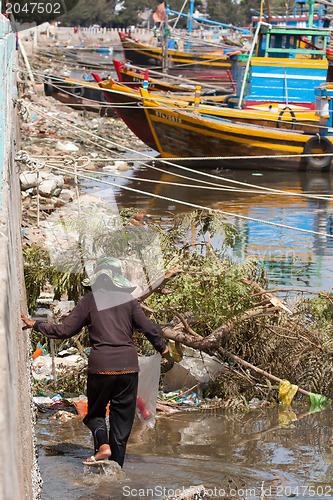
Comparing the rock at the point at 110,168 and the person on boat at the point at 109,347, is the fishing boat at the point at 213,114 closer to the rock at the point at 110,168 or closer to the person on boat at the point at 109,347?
the rock at the point at 110,168

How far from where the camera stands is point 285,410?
523 cm

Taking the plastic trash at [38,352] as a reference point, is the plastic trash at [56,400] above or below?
below

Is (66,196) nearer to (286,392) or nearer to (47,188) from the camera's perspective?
(47,188)

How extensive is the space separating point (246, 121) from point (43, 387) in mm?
14251

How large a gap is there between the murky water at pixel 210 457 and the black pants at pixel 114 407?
0.20 metres

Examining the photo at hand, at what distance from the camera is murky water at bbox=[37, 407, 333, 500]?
3.85 metres

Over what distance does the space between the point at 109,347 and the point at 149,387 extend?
885 mm

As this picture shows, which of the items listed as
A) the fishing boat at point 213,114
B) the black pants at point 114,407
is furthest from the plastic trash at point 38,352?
the fishing boat at point 213,114

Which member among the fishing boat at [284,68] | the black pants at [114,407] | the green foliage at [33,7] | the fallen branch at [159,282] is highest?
the green foliage at [33,7]

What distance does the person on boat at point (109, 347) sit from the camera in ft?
12.6

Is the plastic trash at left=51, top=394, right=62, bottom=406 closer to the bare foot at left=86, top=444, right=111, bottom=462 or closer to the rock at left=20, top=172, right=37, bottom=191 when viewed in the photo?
the bare foot at left=86, top=444, right=111, bottom=462

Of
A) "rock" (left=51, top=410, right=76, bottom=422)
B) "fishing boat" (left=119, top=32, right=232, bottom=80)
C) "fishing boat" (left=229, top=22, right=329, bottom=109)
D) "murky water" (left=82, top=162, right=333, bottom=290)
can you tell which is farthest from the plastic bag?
"fishing boat" (left=119, top=32, right=232, bottom=80)

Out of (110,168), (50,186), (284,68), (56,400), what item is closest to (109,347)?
(56,400)

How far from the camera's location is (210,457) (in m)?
4.38
